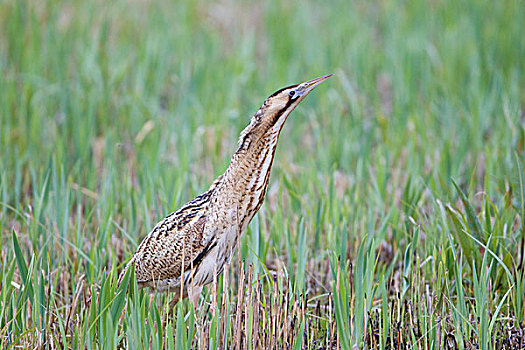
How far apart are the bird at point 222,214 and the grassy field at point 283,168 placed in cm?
12

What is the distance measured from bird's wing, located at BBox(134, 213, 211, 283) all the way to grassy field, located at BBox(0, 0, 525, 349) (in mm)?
126

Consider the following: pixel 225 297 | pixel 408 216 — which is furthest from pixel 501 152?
pixel 225 297

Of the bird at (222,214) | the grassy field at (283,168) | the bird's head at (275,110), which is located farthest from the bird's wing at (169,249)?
the bird's head at (275,110)

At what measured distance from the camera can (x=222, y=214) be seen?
2.79 meters

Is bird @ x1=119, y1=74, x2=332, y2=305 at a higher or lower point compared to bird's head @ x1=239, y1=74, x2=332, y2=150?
lower

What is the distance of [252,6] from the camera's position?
30.1ft

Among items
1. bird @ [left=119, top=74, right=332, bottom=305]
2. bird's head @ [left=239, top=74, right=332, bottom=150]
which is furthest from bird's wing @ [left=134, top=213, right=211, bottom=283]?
bird's head @ [left=239, top=74, right=332, bottom=150]

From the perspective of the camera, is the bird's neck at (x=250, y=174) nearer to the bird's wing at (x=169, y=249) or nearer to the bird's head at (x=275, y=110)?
the bird's head at (x=275, y=110)

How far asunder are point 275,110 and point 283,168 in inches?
67.4

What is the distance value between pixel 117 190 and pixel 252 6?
5.58 meters

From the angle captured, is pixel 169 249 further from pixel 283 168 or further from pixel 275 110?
pixel 283 168

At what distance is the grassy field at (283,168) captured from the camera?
8.71ft

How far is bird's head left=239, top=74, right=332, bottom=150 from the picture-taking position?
269cm

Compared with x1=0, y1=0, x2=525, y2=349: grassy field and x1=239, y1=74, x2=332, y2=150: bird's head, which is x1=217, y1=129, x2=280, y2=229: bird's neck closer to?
x1=239, y1=74, x2=332, y2=150: bird's head
